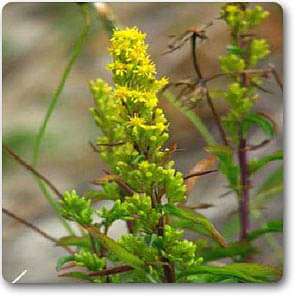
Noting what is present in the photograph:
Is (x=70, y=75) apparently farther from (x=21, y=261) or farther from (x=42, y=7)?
(x=21, y=261)

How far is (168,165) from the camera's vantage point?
135cm

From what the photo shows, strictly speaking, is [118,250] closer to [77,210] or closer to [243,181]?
[77,210]

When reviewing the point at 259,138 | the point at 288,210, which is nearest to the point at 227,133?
the point at 259,138

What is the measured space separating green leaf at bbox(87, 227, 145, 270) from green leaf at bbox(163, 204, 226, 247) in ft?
0.30

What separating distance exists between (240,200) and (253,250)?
0.27 ft

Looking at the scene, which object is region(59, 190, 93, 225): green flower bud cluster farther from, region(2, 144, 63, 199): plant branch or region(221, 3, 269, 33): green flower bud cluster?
region(221, 3, 269, 33): green flower bud cluster

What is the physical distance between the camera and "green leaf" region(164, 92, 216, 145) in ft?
4.64

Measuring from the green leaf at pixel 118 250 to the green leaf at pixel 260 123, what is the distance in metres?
0.27

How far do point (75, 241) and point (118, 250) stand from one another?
84 mm

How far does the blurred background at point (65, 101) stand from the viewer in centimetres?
142

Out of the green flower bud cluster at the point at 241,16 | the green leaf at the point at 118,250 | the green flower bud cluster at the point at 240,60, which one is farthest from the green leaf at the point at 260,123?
the green leaf at the point at 118,250

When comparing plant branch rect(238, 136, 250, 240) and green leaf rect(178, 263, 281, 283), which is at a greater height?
plant branch rect(238, 136, 250, 240)

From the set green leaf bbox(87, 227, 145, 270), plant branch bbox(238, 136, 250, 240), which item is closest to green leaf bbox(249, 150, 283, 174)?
plant branch bbox(238, 136, 250, 240)

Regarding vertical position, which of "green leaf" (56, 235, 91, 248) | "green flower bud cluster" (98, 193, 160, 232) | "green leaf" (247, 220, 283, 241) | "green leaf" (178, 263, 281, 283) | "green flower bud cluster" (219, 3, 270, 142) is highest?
"green flower bud cluster" (219, 3, 270, 142)
